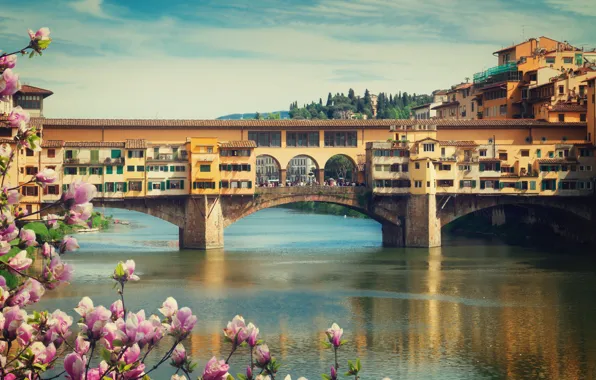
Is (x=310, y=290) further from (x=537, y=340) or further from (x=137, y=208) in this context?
(x=137, y=208)

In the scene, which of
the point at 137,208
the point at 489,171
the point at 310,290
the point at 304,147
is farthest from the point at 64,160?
the point at 489,171

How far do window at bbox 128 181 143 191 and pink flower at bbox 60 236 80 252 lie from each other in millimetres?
44028

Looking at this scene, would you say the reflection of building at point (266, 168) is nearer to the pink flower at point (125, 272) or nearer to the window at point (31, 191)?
the window at point (31, 191)

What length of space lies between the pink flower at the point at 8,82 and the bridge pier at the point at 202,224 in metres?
44.2

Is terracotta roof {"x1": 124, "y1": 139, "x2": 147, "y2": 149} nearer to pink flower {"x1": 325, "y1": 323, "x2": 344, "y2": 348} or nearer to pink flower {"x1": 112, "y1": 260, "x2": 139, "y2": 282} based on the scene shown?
pink flower {"x1": 325, "y1": 323, "x2": 344, "y2": 348}

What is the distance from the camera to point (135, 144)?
1965 inches

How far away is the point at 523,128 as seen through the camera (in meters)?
56.6

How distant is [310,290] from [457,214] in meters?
18.2

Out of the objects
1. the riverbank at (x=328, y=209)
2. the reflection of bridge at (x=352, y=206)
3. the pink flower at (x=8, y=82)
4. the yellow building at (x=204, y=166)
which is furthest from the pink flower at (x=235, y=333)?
the riverbank at (x=328, y=209)

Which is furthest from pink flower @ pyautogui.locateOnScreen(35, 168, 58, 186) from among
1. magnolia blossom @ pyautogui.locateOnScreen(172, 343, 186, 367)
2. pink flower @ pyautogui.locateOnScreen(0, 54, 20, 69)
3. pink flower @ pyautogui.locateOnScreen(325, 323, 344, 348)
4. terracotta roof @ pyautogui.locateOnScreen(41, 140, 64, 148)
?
terracotta roof @ pyautogui.locateOnScreen(41, 140, 64, 148)

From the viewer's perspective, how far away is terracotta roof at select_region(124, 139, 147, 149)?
49.7 meters

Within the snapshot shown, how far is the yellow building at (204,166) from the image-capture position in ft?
165

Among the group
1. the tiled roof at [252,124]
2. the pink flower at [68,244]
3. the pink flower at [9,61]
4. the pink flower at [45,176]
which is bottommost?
the pink flower at [68,244]

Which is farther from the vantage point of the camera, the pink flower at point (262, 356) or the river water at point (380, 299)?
the river water at point (380, 299)
